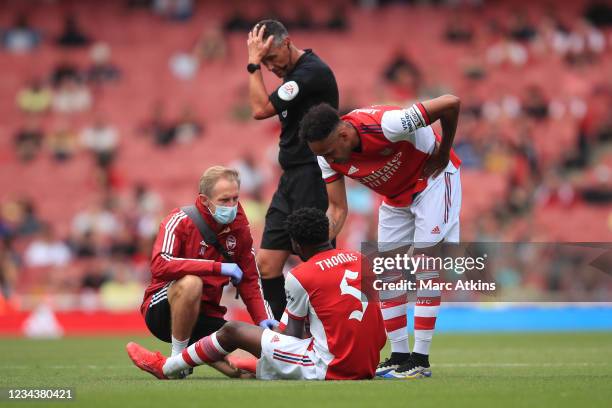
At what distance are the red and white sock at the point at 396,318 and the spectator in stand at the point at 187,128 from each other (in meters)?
17.8

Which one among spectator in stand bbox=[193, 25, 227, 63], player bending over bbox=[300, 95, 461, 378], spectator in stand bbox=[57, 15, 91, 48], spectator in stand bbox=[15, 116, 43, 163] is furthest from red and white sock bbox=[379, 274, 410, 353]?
spectator in stand bbox=[57, 15, 91, 48]

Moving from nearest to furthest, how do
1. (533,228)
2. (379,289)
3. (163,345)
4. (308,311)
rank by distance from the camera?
(308,311) < (379,289) < (163,345) < (533,228)

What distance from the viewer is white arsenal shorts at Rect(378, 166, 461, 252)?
872 centimetres

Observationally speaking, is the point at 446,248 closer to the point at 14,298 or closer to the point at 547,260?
the point at 547,260

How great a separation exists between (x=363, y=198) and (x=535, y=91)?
19.6 feet

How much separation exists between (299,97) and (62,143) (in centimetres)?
1761

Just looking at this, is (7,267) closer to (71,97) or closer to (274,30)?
(71,97)

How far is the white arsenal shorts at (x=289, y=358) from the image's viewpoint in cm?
784

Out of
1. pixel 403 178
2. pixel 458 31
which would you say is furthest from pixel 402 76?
pixel 403 178

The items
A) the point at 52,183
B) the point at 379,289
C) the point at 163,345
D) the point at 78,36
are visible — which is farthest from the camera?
the point at 78,36

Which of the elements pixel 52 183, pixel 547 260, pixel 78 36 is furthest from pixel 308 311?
pixel 78 36

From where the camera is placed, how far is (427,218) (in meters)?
8.72

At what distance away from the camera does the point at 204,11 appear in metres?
29.3

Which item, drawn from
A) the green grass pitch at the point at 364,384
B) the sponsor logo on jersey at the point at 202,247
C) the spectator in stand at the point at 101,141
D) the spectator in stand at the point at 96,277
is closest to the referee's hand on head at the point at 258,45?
the sponsor logo on jersey at the point at 202,247
